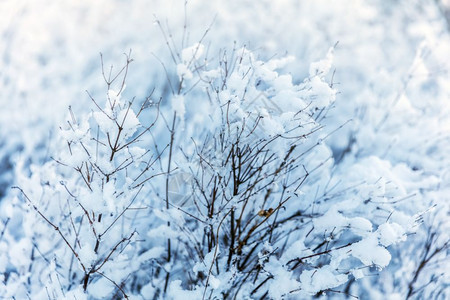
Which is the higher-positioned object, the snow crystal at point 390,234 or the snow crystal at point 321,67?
the snow crystal at point 321,67

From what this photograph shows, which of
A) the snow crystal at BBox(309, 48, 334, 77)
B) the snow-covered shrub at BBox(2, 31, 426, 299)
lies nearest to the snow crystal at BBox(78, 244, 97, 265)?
the snow-covered shrub at BBox(2, 31, 426, 299)

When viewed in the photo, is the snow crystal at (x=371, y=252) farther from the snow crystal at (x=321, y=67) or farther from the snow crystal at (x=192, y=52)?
the snow crystal at (x=192, y=52)

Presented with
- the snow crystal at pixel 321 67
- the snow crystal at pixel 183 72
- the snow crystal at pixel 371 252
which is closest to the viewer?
the snow crystal at pixel 371 252

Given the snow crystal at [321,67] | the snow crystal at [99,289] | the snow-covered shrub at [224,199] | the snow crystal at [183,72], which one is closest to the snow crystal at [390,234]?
the snow-covered shrub at [224,199]

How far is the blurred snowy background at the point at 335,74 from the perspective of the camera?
402 centimetres

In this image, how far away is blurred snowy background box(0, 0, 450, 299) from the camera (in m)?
4.02

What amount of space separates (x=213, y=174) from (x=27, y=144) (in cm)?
659

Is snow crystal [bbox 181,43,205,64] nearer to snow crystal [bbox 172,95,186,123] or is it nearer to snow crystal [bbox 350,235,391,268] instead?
snow crystal [bbox 172,95,186,123]

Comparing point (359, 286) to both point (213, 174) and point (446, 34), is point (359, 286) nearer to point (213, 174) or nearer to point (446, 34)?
point (213, 174)

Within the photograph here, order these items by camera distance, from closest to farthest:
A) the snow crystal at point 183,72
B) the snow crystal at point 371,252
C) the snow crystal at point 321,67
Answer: the snow crystal at point 371,252 → the snow crystal at point 321,67 → the snow crystal at point 183,72

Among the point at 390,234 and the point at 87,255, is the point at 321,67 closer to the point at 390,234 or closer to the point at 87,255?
the point at 390,234

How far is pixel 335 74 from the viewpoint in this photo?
25.4 ft

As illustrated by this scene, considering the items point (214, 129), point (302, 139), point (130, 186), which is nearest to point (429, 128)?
point (302, 139)

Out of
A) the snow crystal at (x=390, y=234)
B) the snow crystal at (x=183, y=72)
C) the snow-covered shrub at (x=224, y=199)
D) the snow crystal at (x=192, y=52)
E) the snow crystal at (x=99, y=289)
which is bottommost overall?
the snow crystal at (x=99, y=289)
